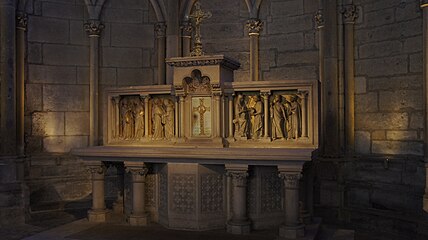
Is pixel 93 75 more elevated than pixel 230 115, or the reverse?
pixel 93 75

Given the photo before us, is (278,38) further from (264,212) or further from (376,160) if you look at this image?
(264,212)

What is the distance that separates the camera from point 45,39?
11.2m

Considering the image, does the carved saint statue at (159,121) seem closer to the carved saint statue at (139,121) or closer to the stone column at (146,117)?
the stone column at (146,117)

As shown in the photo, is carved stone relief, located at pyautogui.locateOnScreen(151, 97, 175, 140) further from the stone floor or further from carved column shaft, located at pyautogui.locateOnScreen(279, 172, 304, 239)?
carved column shaft, located at pyautogui.locateOnScreen(279, 172, 304, 239)

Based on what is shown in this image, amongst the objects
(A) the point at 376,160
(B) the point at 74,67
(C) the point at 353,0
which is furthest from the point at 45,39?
(A) the point at 376,160

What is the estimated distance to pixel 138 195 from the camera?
8.03 m

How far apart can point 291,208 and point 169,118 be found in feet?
9.27

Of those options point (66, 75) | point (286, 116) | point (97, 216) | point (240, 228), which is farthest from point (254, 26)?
point (97, 216)

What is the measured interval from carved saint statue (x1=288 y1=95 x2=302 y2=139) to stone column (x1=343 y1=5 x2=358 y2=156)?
117 inches

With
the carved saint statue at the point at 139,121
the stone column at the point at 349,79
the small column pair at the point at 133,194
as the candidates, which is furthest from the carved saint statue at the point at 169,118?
the stone column at the point at 349,79

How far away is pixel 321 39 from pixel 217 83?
3939 mm

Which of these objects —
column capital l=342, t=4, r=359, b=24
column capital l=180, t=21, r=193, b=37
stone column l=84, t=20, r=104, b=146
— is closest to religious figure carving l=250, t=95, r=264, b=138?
column capital l=342, t=4, r=359, b=24

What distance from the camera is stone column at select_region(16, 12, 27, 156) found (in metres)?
10.4

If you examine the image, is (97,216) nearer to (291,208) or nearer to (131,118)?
(131,118)
